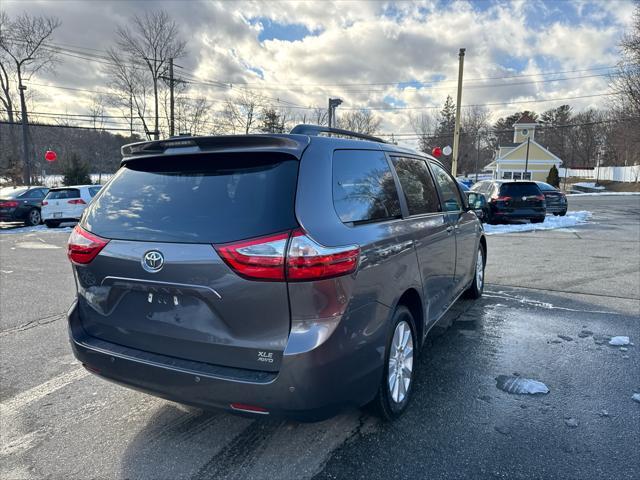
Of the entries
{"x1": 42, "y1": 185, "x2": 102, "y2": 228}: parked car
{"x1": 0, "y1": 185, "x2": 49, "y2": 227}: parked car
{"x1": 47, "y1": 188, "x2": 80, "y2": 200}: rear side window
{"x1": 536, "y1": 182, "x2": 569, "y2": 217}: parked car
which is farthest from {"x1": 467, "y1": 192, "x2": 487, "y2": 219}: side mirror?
{"x1": 0, "y1": 185, "x2": 49, "y2": 227}: parked car

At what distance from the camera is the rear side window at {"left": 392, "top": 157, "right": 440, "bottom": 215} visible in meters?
3.25

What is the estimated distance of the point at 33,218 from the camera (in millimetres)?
16938

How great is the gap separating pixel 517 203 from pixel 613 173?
5776 cm

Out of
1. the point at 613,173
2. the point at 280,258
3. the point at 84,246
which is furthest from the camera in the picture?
the point at 613,173

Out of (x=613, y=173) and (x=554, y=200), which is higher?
(x=613, y=173)

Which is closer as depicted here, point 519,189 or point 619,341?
point 619,341

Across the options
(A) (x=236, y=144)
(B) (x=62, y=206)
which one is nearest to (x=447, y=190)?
(A) (x=236, y=144)

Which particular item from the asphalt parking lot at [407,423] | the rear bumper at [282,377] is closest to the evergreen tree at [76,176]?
the asphalt parking lot at [407,423]

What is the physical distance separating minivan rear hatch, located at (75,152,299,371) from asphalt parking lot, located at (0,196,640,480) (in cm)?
70

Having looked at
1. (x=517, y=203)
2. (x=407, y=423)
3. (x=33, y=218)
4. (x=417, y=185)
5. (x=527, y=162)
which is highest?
(x=527, y=162)

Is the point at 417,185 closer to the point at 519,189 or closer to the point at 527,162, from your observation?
the point at 519,189

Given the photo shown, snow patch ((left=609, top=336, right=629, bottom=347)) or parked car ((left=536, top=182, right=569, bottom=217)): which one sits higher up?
parked car ((left=536, top=182, right=569, bottom=217))

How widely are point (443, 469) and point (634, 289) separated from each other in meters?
5.55

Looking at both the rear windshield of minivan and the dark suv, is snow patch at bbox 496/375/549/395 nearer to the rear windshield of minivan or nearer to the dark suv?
the dark suv
